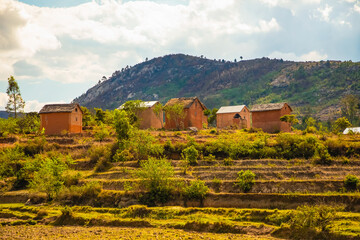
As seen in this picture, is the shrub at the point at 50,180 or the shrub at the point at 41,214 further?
the shrub at the point at 50,180

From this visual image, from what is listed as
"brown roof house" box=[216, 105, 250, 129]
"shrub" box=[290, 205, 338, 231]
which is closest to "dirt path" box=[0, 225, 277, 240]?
"shrub" box=[290, 205, 338, 231]

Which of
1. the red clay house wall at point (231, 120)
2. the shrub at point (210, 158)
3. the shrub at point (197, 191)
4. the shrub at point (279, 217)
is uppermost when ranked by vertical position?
the red clay house wall at point (231, 120)

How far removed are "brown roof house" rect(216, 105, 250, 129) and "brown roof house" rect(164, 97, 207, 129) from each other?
7.55 metres

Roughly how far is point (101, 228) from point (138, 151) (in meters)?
16.7

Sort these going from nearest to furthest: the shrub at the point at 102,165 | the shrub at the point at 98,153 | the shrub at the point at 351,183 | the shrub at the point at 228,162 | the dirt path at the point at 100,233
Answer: the dirt path at the point at 100,233 → the shrub at the point at 351,183 → the shrub at the point at 228,162 → the shrub at the point at 102,165 → the shrub at the point at 98,153

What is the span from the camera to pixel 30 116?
7606 centimetres

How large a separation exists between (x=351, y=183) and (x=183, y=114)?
121ft

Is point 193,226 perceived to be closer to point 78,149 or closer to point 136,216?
point 136,216

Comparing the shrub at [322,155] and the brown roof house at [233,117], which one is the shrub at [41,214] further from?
the brown roof house at [233,117]

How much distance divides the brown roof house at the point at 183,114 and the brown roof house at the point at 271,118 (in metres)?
10.9

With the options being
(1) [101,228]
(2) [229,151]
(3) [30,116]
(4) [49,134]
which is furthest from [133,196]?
(3) [30,116]

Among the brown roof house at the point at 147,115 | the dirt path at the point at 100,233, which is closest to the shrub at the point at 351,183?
the dirt path at the point at 100,233

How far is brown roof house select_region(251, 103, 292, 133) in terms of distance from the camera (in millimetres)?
61719

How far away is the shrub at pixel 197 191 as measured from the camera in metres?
33.1
